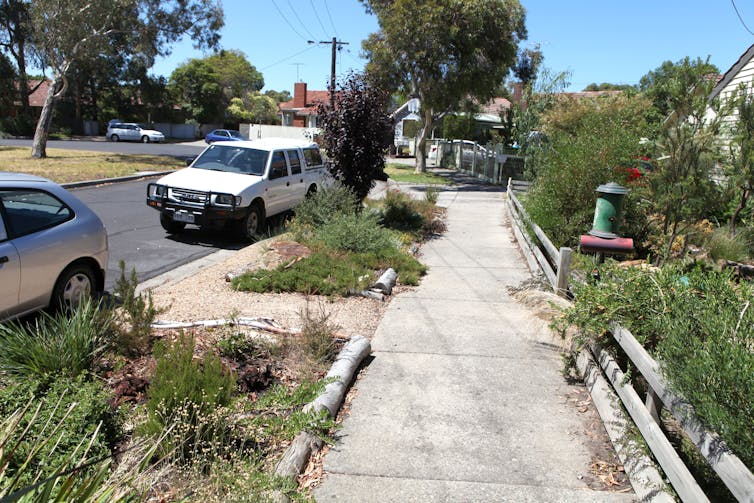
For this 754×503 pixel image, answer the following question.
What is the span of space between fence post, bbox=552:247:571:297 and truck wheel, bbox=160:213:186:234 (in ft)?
24.6

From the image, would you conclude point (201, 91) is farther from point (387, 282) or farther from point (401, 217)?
point (387, 282)

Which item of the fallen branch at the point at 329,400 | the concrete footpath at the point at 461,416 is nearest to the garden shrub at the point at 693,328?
the concrete footpath at the point at 461,416

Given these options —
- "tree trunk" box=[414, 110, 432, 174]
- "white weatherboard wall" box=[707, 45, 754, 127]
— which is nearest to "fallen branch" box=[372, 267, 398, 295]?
"white weatherboard wall" box=[707, 45, 754, 127]

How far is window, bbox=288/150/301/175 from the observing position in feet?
44.2

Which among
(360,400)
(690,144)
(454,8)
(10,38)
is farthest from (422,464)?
(10,38)

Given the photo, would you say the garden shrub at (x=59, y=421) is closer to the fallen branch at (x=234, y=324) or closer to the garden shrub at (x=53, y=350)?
the garden shrub at (x=53, y=350)

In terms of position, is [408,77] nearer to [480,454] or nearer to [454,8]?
[454,8]

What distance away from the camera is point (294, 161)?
1365cm

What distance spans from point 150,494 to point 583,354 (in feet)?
12.5

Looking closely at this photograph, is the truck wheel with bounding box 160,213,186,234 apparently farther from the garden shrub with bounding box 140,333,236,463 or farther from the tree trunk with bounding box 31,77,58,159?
the tree trunk with bounding box 31,77,58,159

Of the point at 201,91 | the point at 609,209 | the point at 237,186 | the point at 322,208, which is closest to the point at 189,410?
the point at 609,209

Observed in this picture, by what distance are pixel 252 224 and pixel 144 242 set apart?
1958mm

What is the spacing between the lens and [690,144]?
23.1 feet

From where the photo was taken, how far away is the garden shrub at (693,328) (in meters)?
3.01
